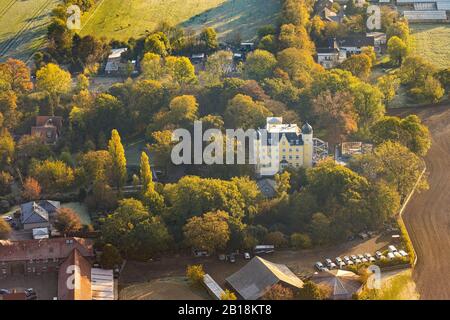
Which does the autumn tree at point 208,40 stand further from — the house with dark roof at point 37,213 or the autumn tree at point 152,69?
the house with dark roof at point 37,213

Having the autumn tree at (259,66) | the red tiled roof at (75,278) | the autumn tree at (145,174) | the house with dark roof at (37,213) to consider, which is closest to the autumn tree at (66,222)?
the house with dark roof at (37,213)

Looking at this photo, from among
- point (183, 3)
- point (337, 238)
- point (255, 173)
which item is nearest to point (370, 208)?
point (337, 238)

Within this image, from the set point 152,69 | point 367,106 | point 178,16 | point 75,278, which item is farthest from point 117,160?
point 178,16

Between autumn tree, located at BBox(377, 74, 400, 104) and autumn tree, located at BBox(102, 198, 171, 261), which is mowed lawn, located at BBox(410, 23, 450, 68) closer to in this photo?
autumn tree, located at BBox(377, 74, 400, 104)

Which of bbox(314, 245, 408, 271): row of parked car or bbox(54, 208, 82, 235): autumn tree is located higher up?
bbox(54, 208, 82, 235): autumn tree

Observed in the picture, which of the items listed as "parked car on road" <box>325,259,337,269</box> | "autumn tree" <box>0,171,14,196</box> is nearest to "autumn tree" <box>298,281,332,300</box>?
"parked car on road" <box>325,259,337,269</box>

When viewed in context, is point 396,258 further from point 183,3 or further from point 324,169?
point 183,3

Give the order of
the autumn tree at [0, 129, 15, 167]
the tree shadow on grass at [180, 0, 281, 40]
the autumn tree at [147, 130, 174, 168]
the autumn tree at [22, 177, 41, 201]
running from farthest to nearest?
1. the tree shadow on grass at [180, 0, 281, 40]
2. the autumn tree at [0, 129, 15, 167]
3. the autumn tree at [147, 130, 174, 168]
4. the autumn tree at [22, 177, 41, 201]

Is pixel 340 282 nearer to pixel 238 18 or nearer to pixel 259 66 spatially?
pixel 259 66
